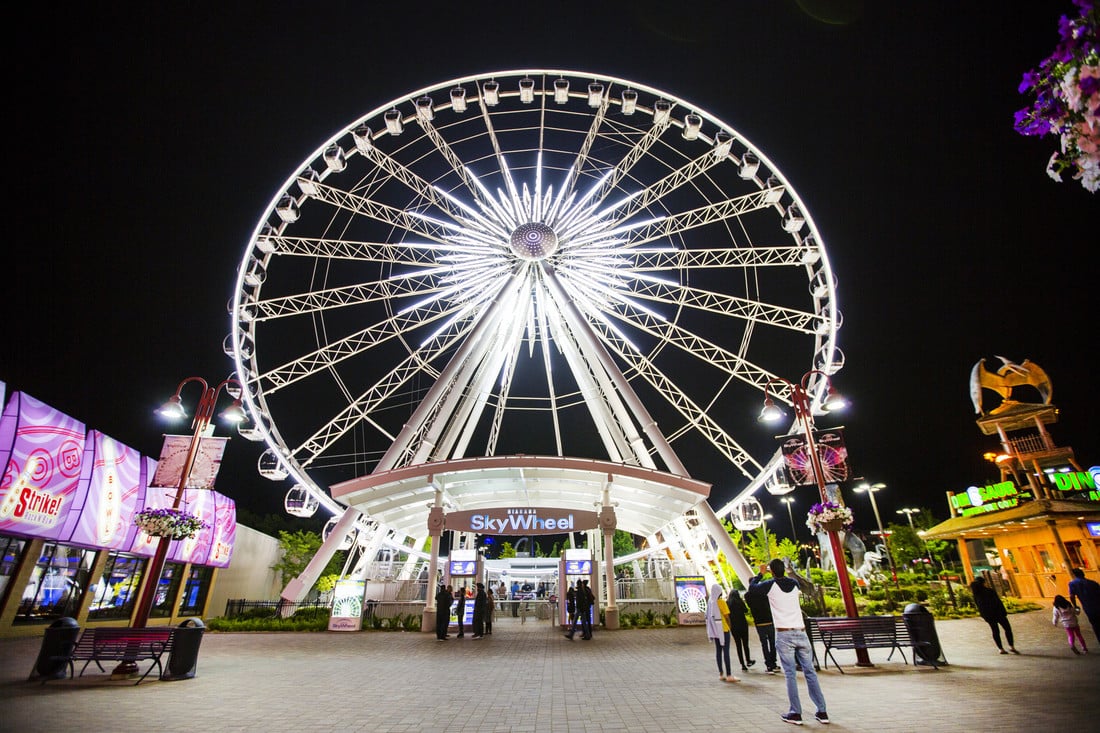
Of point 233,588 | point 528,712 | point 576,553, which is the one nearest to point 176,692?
point 528,712

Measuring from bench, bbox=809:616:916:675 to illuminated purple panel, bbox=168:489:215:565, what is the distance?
29181mm

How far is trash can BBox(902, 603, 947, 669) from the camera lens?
1029 centimetres

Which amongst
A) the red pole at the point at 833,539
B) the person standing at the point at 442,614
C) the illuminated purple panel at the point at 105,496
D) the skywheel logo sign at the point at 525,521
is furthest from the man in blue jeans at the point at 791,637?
Answer: the illuminated purple panel at the point at 105,496

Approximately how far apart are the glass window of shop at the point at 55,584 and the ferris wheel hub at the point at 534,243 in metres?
21.6

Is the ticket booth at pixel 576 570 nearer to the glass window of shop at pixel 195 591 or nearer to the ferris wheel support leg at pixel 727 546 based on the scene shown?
the ferris wheel support leg at pixel 727 546

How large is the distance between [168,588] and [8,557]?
12503mm

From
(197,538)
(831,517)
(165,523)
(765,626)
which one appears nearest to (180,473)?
(165,523)

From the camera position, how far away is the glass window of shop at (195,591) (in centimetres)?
2994

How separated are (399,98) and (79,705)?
23.7m

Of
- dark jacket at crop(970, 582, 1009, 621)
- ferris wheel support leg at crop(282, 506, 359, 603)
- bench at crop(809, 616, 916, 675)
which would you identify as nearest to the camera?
bench at crop(809, 616, 916, 675)

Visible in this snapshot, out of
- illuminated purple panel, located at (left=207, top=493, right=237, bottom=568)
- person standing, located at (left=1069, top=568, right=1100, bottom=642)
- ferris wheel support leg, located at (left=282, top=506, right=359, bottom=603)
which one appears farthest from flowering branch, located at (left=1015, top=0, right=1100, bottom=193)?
illuminated purple panel, located at (left=207, top=493, right=237, bottom=568)

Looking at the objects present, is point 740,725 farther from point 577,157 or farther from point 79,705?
point 577,157

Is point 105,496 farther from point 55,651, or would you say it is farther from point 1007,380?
point 1007,380

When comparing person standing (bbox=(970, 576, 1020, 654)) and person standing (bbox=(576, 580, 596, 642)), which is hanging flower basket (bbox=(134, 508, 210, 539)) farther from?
person standing (bbox=(970, 576, 1020, 654))
